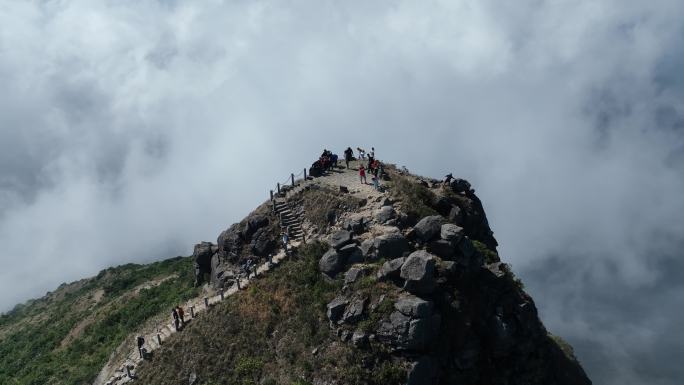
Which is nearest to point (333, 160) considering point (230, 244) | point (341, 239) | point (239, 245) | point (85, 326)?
point (239, 245)

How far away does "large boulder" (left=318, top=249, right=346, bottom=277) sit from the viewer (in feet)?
184

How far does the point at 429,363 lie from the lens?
4709 centimetres

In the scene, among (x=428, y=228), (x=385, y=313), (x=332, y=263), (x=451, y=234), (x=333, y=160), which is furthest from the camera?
(x=333, y=160)

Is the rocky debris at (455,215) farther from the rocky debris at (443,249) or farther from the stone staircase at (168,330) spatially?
the stone staircase at (168,330)

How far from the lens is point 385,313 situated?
48750 millimetres

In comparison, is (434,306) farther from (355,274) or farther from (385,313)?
(355,274)

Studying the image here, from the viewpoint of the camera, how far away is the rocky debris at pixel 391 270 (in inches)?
2014

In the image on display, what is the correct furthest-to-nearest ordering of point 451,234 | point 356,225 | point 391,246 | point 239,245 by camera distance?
point 239,245 → point 356,225 → point 391,246 → point 451,234

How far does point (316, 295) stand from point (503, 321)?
54.6 feet

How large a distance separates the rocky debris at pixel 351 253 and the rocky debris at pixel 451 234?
762 centimetres

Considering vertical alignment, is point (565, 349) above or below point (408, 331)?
below

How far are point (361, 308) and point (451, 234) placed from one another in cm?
1060

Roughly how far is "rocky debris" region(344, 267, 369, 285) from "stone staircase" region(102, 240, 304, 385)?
37.9ft

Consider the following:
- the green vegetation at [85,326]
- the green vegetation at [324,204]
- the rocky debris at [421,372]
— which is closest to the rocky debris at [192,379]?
the green vegetation at [324,204]
